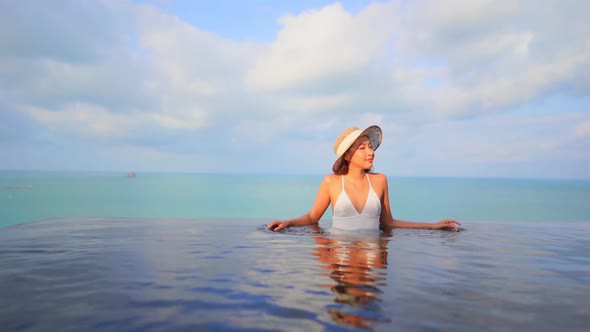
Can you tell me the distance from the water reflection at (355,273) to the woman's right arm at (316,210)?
0.53 m

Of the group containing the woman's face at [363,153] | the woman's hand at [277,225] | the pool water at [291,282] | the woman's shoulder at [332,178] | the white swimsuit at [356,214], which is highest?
the woman's face at [363,153]

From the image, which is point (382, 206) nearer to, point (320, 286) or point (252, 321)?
point (320, 286)

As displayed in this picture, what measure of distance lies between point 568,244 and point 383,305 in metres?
4.81

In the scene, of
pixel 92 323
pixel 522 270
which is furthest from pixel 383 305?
pixel 522 270

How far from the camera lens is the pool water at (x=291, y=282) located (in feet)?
7.93

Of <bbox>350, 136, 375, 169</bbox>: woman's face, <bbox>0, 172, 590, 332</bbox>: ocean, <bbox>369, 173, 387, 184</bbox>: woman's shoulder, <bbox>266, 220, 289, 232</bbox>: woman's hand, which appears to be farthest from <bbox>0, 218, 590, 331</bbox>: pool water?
<bbox>350, 136, 375, 169</bbox>: woman's face

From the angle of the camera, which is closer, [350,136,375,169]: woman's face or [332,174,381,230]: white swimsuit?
[350,136,375,169]: woman's face

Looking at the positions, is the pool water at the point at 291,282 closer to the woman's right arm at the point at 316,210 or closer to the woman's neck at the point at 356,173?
the woman's right arm at the point at 316,210

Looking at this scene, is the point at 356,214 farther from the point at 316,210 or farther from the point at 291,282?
the point at 291,282

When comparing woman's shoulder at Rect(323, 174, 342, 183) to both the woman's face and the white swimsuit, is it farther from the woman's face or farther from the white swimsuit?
the woman's face

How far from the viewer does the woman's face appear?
235 inches

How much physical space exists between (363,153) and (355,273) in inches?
107

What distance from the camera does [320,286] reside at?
316cm

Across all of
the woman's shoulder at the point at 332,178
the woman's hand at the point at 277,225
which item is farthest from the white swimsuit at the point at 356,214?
the woman's hand at the point at 277,225
